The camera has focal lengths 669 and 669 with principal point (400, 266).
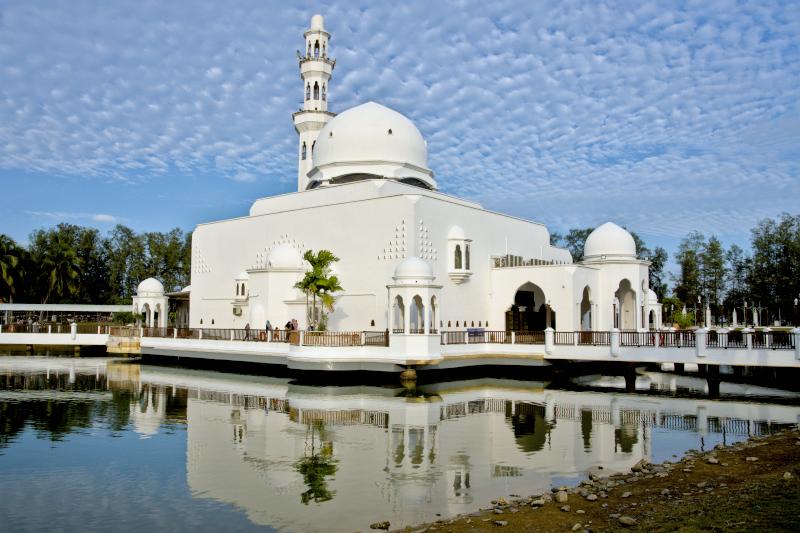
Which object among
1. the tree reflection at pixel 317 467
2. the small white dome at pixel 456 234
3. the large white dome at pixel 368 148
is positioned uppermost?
the large white dome at pixel 368 148

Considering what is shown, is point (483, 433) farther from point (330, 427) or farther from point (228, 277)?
point (228, 277)

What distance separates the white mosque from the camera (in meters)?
24.5

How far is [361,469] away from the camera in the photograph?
403 inches

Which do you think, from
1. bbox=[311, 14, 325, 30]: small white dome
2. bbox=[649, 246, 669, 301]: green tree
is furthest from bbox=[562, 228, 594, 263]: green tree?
bbox=[311, 14, 325, 30]: small white dome

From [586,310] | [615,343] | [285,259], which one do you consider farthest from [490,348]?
[285,259]

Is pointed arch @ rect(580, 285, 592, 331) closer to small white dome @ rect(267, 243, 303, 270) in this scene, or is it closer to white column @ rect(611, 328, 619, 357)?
white column @ rect(611, 328, 619, 357)

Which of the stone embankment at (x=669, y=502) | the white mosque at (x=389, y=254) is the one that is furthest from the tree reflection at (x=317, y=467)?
the white mosque at (x=389, y=254)

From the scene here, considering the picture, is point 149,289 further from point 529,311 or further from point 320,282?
point 529,311

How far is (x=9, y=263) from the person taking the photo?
41.1 m

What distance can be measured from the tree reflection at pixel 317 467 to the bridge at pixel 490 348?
704 cm

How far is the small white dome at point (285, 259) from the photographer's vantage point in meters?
26.4

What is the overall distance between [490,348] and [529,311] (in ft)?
21.0

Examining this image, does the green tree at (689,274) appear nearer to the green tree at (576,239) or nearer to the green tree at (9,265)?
the green tree at (576,239)

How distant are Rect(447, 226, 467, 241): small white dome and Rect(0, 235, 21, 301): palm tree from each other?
29538 millimetres
